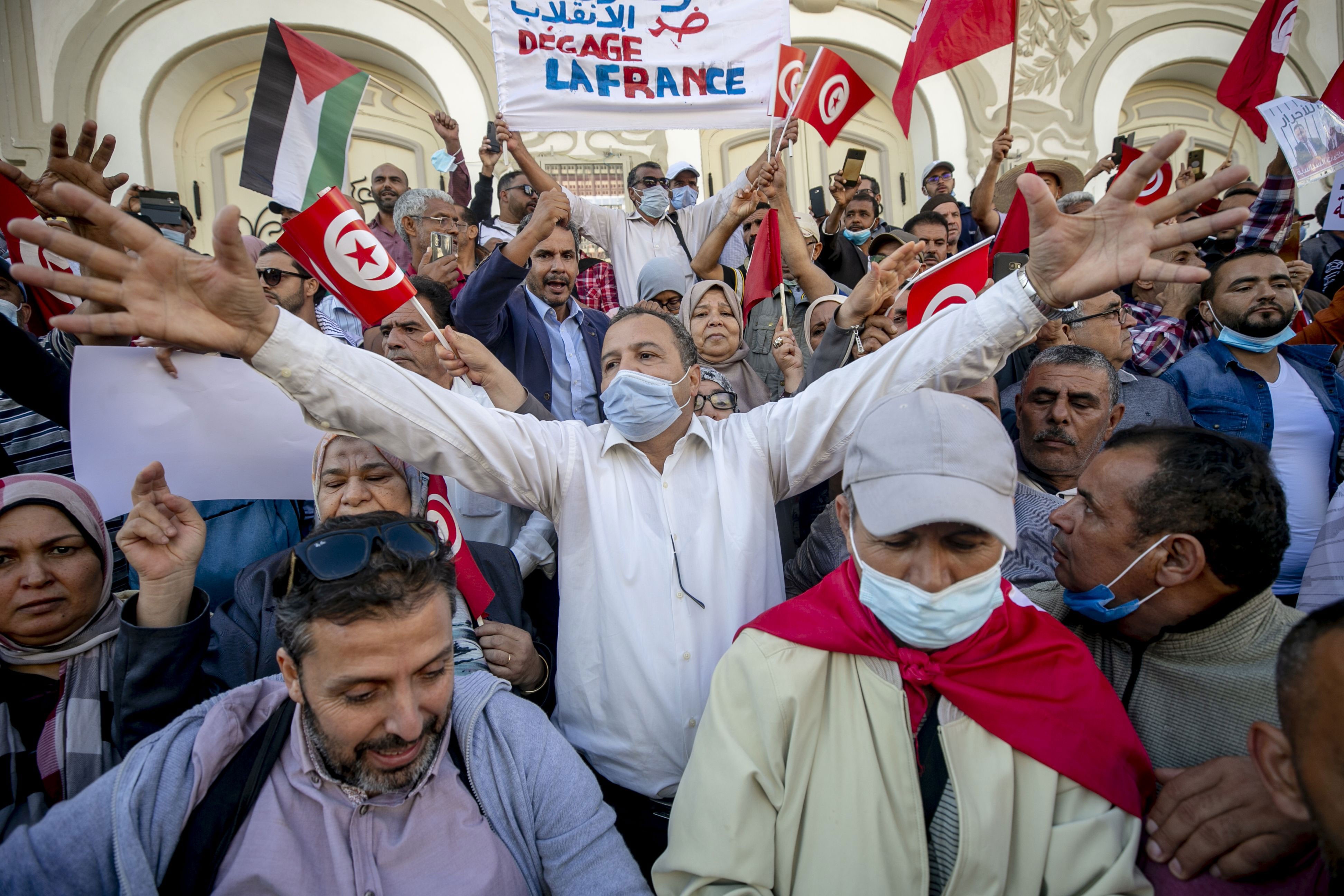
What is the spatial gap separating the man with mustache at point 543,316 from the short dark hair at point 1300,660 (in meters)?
2.89

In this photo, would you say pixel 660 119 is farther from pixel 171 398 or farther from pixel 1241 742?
pixel 1241 742

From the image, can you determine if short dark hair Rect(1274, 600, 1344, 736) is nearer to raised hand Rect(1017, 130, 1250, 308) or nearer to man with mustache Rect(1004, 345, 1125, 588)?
raised hand Rect(1017, 130, 1250, 308)

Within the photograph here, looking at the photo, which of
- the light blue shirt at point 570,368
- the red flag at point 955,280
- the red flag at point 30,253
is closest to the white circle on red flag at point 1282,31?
the red flag at point 955,280

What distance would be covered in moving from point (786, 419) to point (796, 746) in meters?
0.97

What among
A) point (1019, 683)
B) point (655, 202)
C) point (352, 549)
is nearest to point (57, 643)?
point (352, 549)

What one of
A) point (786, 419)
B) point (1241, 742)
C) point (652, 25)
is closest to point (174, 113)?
point (652, 25)

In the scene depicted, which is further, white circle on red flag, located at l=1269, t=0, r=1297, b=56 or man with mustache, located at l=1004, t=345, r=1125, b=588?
white circle on red flag, located at l=1269, t=0, r=1297, b=56

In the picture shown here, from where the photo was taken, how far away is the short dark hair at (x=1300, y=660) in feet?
3.79

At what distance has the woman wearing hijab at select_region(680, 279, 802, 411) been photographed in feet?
12.2

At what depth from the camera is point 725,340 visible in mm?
3814

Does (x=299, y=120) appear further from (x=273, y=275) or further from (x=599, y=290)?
(x=599, y=290)

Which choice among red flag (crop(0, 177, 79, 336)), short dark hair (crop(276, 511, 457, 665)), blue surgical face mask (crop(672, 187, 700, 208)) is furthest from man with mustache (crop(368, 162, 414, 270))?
short dark hair (crop(276, 511, 457, 665))

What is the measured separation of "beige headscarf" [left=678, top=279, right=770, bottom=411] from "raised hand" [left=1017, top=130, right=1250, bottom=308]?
66.0 inches

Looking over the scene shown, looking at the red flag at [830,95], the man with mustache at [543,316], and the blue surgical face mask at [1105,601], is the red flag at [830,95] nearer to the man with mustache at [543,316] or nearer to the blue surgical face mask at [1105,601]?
the man with mustache at [543,316]
